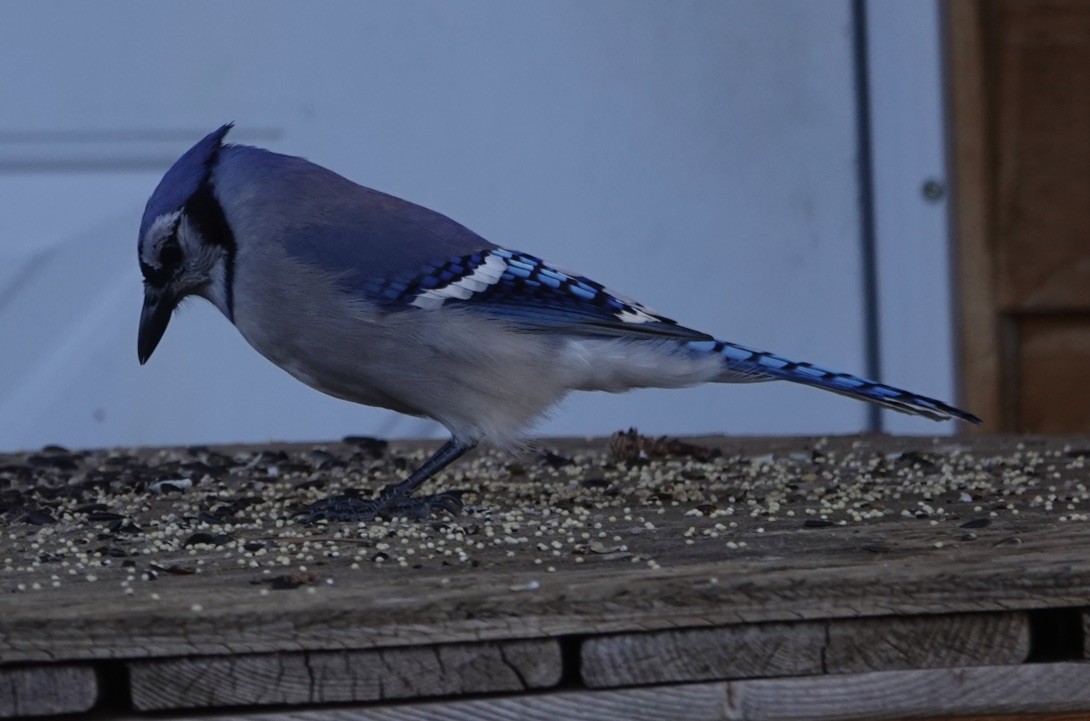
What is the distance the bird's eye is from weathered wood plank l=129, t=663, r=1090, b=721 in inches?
45.6

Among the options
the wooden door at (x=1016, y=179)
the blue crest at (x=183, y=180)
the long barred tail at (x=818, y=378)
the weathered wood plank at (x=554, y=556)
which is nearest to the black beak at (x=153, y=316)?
the blue crest at (x=183, y=180)

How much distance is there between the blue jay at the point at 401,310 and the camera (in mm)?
2395

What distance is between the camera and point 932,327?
13.5ft

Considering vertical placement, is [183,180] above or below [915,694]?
above

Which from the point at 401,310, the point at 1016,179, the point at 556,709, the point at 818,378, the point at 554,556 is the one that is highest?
the point at 1016,179

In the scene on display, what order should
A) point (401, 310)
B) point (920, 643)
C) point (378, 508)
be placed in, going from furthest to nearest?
1. point (401, 310)
2. point (378, 508)
3. point (920, 643)

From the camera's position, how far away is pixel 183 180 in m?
2.48

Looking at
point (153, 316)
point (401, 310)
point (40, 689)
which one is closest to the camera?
point (40, 689)

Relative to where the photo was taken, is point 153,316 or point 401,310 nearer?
point 401,310

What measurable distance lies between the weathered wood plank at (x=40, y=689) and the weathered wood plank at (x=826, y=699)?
280 mm

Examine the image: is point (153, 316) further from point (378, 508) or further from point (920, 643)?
point (920, 643)

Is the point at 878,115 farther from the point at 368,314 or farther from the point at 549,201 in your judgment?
the point at 368,314

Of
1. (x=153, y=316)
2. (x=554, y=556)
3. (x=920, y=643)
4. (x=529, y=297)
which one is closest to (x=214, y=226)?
(x=153, y=316)

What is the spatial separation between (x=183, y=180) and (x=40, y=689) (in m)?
1.16
